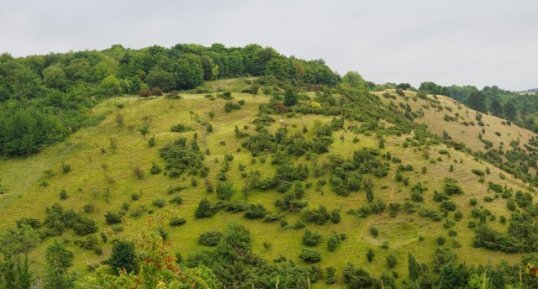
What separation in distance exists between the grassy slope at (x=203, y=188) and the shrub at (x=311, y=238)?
81 cm

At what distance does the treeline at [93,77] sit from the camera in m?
93.9

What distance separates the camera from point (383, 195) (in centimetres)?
6950

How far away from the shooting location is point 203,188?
2950 inches

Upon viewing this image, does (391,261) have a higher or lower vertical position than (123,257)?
lower

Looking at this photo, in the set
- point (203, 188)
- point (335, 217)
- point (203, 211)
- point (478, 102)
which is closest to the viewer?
point (335, 217)

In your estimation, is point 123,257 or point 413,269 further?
point 123,257

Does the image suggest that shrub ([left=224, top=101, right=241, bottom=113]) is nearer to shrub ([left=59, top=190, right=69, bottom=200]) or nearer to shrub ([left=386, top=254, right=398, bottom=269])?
shrub ([left=59, top=190, right=69, bottom=200])

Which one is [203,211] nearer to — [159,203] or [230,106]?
[159,203]

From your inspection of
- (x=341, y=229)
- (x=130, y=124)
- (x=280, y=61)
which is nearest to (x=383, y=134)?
(x=341, y=229)

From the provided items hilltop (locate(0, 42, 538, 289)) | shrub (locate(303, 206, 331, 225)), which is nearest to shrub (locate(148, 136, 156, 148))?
hilltop (locate(0, 42, 538, 289))

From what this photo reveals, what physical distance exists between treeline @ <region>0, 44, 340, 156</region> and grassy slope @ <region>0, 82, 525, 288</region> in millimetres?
4521

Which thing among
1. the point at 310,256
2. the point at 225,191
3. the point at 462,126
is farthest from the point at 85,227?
the point at 462,126

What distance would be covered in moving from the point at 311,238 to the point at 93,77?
7928 centimetres

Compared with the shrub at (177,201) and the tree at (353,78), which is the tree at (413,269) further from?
the tree at (353,78)
